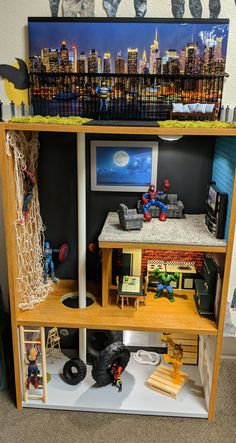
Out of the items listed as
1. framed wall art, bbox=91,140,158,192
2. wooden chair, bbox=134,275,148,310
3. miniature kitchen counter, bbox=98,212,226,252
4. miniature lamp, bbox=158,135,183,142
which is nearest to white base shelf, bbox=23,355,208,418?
wooden chair, bbox=134,275,148,310

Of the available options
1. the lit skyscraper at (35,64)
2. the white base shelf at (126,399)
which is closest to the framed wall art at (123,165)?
the lit skyscraper at (35,64)

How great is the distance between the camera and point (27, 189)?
1.71m

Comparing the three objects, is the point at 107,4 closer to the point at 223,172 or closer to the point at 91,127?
the point at 91,127

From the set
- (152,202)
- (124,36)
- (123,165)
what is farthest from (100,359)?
(124,36)

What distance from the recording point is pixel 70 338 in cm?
207

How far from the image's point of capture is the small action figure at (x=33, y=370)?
1705mm

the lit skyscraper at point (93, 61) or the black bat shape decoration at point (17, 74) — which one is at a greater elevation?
the lit skyscraper at point (93, 61)

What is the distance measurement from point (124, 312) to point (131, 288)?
0.34 feet

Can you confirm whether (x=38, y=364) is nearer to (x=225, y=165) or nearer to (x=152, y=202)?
(x=152, y=202)

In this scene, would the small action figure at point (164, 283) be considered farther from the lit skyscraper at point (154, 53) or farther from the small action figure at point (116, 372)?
the lit skyscraper at point (154, 53)

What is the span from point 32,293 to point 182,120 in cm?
95

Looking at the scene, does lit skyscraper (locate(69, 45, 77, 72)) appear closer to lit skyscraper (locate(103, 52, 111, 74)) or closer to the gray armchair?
lit skyscraper (locate(103, 52, 111, 74))

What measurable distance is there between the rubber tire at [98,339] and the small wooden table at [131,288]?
277 millimetres

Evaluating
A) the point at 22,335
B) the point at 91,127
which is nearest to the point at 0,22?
the point at 91,127
